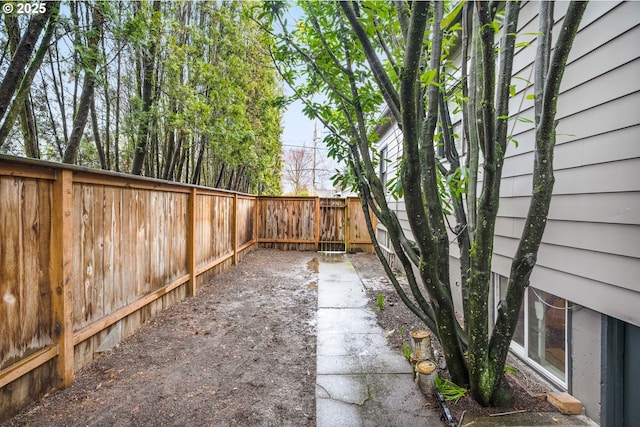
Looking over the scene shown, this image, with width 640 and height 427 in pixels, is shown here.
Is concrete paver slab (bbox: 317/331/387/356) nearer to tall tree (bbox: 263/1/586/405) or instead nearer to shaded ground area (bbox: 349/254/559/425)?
shaded ground area (bbox: 349/254/559/425)

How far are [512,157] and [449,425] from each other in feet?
7.08

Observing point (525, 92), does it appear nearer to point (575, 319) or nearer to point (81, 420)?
point (575, 319)

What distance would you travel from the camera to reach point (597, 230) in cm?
183

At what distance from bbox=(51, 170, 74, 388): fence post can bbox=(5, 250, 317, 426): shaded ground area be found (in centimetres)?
20

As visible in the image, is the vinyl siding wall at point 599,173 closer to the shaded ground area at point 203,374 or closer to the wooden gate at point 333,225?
the shaded ground area at point 203,374

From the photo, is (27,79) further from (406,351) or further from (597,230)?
(597,230)

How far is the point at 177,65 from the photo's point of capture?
4.97 metres

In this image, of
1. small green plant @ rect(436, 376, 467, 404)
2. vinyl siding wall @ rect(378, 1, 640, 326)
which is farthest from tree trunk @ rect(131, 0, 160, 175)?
small green plant @ rect(436, 376, 467, 404)

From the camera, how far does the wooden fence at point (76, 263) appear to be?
5.92ft

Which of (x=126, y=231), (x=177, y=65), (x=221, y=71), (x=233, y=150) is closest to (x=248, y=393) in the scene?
(x=126, y=231)

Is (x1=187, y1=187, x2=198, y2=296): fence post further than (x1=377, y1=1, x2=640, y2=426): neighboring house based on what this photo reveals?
Yes

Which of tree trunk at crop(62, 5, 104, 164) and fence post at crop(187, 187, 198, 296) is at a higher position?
tree trunk at crop(62, 5, 104, 164)

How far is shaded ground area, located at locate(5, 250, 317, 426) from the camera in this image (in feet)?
6.28

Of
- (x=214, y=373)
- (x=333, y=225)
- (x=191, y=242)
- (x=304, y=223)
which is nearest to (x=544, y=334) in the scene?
(x=214, y=373)
